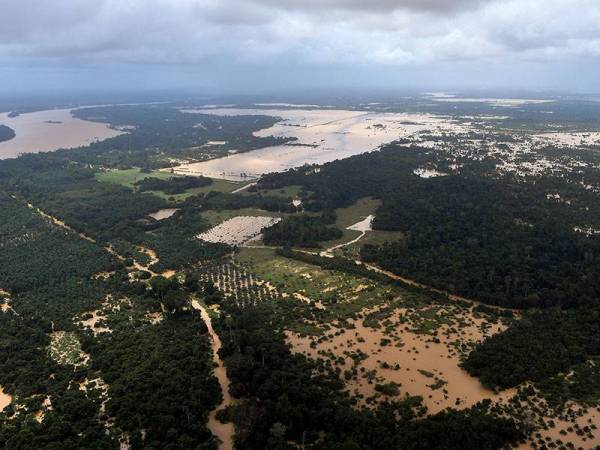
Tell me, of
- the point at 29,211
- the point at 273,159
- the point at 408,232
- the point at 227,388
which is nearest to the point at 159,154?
the point at 273,159

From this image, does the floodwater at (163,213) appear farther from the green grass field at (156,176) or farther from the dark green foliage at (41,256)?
the dark green foliage at (41,256)

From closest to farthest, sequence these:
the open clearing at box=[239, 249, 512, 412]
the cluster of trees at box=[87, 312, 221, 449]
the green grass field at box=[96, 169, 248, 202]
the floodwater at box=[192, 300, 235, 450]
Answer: the cluster of trees at box=[87, 312, 221, 449] → the floodwater at box=[192, 300, 235, 450] → the open clearing at box=[239, 249, 512, 412] → the green grass field at box=[96, 169, 248, 202]

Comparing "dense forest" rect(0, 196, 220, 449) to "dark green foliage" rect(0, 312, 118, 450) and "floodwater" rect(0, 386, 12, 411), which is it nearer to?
"dark green foliage" rect(0, 312, 118, 450)

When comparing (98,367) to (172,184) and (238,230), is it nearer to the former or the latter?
(238,230)

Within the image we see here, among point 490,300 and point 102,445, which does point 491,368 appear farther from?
point 102,445

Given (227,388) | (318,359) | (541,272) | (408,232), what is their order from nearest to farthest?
(227,388) < (318,359) < (541,272) < (408,232)

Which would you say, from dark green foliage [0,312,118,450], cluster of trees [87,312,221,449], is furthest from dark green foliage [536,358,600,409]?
dark green foliage [0,312,118,450]
